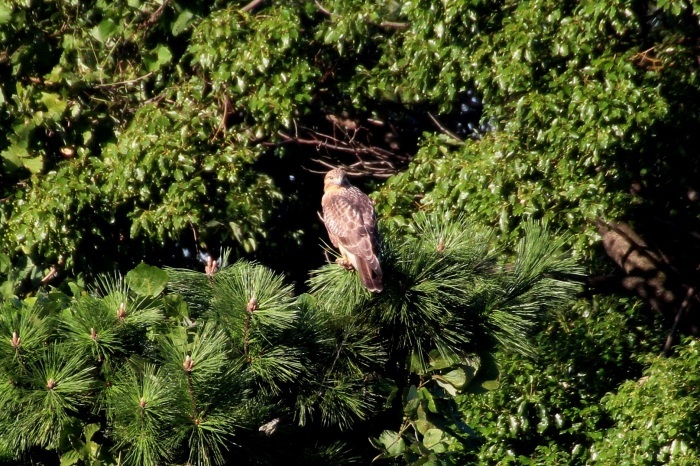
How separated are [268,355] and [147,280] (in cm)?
48

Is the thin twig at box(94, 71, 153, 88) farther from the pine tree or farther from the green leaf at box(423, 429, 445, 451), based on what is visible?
the green leaf at box(423, 429, 445, 451)

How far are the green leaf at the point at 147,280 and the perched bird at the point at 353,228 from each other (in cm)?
75

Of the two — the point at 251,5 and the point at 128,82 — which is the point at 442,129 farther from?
the point at 128,82

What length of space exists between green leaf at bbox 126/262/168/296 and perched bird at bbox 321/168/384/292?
0.75 m

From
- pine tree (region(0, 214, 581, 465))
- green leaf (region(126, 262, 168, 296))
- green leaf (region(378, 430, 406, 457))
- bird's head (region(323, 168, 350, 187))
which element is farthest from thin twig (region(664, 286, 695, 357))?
green leaf (region(126, 262, 168, 296))

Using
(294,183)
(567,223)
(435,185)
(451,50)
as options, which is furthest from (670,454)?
(294,183)

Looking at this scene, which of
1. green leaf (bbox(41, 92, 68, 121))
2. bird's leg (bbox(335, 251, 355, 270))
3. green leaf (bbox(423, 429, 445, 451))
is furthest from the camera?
green leaf (bbox(41, 92, 68, 121))

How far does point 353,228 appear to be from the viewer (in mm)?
5184

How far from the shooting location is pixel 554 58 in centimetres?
640

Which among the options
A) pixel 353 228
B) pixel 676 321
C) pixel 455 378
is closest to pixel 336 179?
pixel 353 228

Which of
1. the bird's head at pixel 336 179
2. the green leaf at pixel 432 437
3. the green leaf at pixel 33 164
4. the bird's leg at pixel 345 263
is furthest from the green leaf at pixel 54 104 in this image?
the green leaf at pixel 432 437

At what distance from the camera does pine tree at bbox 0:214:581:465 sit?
3.33 metres

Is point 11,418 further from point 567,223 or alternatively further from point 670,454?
point 670,454

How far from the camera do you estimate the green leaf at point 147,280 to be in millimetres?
3586
